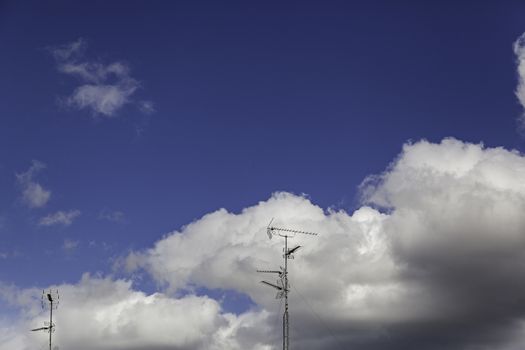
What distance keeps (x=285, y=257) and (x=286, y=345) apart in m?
17.0

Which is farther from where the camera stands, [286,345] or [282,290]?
[282,290]

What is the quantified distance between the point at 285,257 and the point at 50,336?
170ft

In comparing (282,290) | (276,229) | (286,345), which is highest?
(276,229)

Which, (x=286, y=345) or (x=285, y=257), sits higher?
(x=285, y=257)

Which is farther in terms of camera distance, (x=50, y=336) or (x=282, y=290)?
(x=50, y=336)

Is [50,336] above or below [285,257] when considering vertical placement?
below

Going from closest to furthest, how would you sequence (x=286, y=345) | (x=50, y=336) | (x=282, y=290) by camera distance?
(x=286, y=345), (x=282, y=290), (x=50, y=336)

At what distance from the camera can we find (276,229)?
128 meters

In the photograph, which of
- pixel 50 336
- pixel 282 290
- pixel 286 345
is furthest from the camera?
pixel 50 336

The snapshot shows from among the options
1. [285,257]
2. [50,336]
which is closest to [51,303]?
[50,336]

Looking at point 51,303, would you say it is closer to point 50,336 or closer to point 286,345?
point 50,336

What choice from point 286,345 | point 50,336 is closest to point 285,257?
point 286,345

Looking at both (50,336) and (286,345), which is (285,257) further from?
(50,336)

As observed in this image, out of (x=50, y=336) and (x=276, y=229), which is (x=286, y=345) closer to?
(x=276, y=229)
